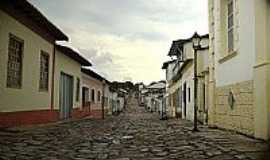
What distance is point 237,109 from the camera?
1138cm

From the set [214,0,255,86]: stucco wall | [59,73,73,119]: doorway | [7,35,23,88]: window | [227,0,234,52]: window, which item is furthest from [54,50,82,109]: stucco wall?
[227,0,234,52]: window

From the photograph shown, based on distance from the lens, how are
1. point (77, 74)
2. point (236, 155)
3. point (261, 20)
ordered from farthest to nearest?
point (77, 74) < point (261, 20) < point (236, 155)

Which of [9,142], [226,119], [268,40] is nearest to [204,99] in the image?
[226,119]

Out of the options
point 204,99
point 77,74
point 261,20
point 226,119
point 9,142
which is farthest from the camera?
point 77,74

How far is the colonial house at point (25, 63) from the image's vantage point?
444 inches

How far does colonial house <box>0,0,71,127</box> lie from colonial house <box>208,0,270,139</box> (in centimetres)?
570

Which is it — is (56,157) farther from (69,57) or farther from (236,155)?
(69,57)

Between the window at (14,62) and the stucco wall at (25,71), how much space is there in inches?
6.5

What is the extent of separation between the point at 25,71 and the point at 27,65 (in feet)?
0.93

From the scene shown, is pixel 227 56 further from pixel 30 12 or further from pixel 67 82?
pixel 67 82

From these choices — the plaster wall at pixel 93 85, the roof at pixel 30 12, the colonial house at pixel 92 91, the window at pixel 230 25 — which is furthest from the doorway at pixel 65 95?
the window at pixel 230 25

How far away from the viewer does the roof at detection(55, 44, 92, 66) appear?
60.4ft

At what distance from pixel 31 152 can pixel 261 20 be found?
5698mm

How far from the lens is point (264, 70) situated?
8891mm
